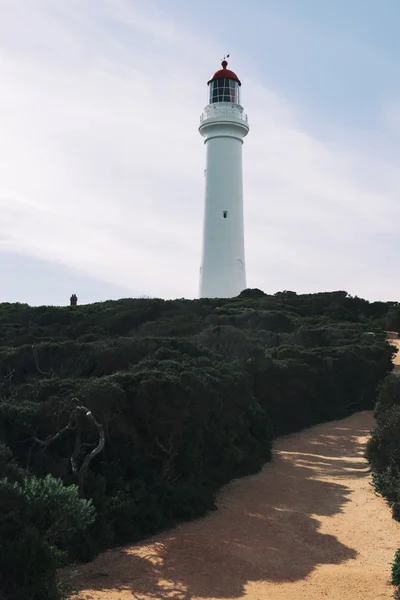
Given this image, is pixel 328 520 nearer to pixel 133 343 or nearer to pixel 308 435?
pixel 133 343

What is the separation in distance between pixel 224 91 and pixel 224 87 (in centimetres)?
25

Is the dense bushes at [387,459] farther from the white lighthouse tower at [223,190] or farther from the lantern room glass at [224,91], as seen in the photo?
the lantern room glass at [224,91]

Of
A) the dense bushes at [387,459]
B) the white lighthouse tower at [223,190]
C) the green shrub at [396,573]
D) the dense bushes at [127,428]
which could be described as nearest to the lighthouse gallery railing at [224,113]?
the white lighthouse tower at [223,190]

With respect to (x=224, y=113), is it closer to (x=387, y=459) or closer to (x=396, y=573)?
(x=387, y=459)

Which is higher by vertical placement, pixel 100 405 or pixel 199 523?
pixel 100 405

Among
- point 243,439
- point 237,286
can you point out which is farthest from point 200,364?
point 237,286

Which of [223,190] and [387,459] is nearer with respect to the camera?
[387,459]

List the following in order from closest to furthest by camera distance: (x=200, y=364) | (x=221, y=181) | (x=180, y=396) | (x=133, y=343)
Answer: (x=180, y=396), (x=200, y=364), (x=133, y=343), (x=221, y=181)

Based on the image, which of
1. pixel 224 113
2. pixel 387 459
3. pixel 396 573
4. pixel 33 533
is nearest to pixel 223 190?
pixel 224 113

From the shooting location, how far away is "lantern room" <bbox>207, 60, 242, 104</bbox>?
3862cm

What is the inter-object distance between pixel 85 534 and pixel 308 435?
12.3 meters

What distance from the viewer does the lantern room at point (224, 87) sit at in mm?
38625

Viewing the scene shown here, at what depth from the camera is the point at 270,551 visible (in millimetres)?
10219

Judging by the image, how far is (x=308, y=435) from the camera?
21016 mm
